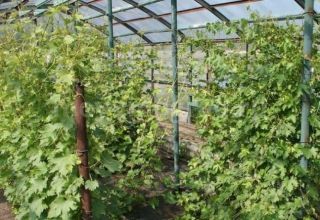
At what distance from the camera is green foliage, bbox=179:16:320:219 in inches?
109

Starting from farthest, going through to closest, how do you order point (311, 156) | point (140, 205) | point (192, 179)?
point (140, 205) < point (192, 179) < point (311, 156)

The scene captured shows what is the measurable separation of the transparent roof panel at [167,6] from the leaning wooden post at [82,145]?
4.46 m

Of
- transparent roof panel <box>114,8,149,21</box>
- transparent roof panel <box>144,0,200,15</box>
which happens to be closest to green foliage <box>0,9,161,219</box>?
transparent roof panel <box>144,0,200,15</box>

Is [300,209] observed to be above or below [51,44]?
below

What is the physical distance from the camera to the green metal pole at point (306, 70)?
2.67 meters

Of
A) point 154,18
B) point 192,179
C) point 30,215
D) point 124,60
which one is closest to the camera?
point 30,215

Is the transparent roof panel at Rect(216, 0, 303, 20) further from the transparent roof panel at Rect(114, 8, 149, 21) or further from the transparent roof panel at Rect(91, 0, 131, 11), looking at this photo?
the transparent roof panel at Rect(114, 8, 149, 21)

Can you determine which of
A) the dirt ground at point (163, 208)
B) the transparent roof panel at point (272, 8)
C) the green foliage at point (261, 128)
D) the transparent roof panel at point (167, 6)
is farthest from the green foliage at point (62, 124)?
the transparent roof panel at point (167, 6)

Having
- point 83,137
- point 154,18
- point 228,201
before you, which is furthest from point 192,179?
point 154,18

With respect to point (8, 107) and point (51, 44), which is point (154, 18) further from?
point (51, 44)

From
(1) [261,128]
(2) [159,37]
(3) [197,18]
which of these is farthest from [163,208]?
(2) [159,37]

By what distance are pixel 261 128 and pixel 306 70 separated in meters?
0.49

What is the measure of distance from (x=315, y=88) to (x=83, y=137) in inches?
59.9

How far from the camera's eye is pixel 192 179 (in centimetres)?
370
